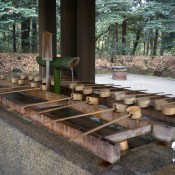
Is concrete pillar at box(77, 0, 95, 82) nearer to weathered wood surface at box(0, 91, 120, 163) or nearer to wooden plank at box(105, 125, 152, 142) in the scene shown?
weathered wood surface at box(0, 91, 120, 163)

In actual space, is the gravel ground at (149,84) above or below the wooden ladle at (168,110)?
below

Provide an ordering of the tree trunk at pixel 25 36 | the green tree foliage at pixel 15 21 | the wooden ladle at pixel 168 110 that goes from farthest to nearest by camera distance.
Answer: the tree trunk at pixel 25 36
the green tree foliage at pixel 15 21
the wooden ladle at pixel 168 110

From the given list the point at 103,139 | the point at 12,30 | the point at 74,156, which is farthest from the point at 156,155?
the point at 12,30

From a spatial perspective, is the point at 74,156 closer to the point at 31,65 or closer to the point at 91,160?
the point at 91,160

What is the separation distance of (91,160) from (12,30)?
14254mm

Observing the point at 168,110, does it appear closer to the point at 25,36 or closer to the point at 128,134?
the point at 128,134

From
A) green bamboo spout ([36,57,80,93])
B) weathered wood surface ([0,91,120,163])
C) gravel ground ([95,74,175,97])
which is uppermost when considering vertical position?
green bamboo spout ([36,57,80,93])

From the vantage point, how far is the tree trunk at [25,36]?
47.6 ft

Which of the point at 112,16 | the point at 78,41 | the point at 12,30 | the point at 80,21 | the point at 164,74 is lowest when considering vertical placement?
the point at 164,74

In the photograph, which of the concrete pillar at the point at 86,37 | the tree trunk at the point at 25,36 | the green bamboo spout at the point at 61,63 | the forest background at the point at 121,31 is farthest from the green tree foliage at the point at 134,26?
the green bamboo spout at the point at 61,63

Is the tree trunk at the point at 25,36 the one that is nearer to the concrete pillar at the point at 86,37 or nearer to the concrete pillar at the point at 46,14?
the concrete pillar at the point at 46,14

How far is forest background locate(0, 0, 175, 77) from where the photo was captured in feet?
43.7

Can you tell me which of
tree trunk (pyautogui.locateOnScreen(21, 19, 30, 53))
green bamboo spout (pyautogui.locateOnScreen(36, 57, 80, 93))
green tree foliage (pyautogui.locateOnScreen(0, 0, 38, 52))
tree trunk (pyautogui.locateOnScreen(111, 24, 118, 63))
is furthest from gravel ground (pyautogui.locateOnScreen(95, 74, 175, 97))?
green bamboo spout (pyautogui.locateOnScreen(36, 57, 80, 93))

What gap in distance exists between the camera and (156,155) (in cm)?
116
